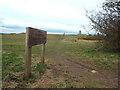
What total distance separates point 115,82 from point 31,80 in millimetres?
2812

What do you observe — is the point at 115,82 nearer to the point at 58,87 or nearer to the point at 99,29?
the point at 58,87

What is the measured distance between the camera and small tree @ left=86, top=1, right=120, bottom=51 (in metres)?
10.1

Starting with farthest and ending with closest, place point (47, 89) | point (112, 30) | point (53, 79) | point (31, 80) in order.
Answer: point (112, 30), point (53, 79), point (31, 80), point (47, 89)

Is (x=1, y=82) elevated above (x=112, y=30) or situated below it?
below

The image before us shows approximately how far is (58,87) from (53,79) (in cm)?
66

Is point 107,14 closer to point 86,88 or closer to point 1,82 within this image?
point 86,88

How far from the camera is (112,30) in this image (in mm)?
10227

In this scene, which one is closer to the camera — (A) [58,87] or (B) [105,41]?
(A) [58,87]

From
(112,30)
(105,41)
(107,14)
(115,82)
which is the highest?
(107,14)

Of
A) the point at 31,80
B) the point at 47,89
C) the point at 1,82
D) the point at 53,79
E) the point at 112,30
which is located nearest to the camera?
the point at 47,89

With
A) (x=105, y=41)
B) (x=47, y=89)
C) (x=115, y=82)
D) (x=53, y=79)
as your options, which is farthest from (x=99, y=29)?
(x=47, y=89)

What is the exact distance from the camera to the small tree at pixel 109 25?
10.1 meters

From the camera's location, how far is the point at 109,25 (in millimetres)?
10523

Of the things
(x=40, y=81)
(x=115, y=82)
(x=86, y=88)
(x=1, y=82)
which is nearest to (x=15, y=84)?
(x=1, y=82)
